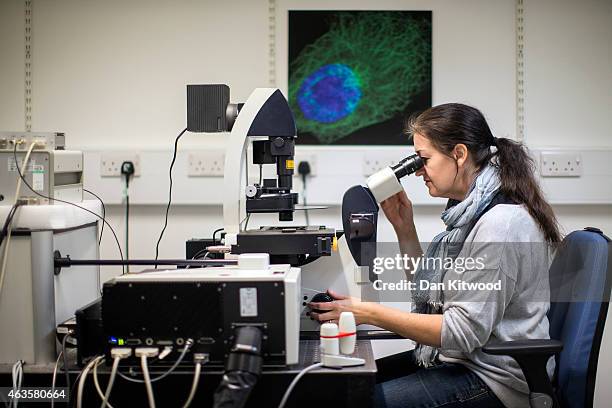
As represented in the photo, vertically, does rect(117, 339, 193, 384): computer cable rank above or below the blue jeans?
above

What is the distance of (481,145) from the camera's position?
1.70 meters

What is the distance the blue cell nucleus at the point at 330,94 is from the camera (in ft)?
8.43

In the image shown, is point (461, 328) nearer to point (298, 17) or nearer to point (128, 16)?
point (298, 17)

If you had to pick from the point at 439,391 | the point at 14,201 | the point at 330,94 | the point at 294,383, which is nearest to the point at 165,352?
the point at 294,383

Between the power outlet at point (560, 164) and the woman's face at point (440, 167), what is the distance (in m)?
0.95

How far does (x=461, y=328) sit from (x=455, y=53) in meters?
1.41

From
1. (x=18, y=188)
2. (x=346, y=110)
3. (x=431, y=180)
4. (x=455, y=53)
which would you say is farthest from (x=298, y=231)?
(x=455, y=53)

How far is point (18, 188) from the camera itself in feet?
4.99

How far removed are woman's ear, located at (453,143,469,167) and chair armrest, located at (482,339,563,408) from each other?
19.1 inches

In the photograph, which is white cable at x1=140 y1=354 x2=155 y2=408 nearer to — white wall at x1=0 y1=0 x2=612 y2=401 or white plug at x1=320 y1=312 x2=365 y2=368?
white plug at x1=320 y1=312 x2=365 y2=368

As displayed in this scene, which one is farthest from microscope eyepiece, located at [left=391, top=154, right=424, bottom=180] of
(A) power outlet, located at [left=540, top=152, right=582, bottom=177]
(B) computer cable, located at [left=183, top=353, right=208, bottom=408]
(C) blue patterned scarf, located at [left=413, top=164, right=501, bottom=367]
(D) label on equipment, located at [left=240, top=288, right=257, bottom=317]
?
(A) power outlet, located at [left=540, top=152, right=582, bottom=177]

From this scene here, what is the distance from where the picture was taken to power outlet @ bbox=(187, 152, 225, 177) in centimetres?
254

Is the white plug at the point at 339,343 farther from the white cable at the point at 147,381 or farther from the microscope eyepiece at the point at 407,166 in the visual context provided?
the microscope eyepiece at the point at 407,166

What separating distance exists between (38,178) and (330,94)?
131 cm
